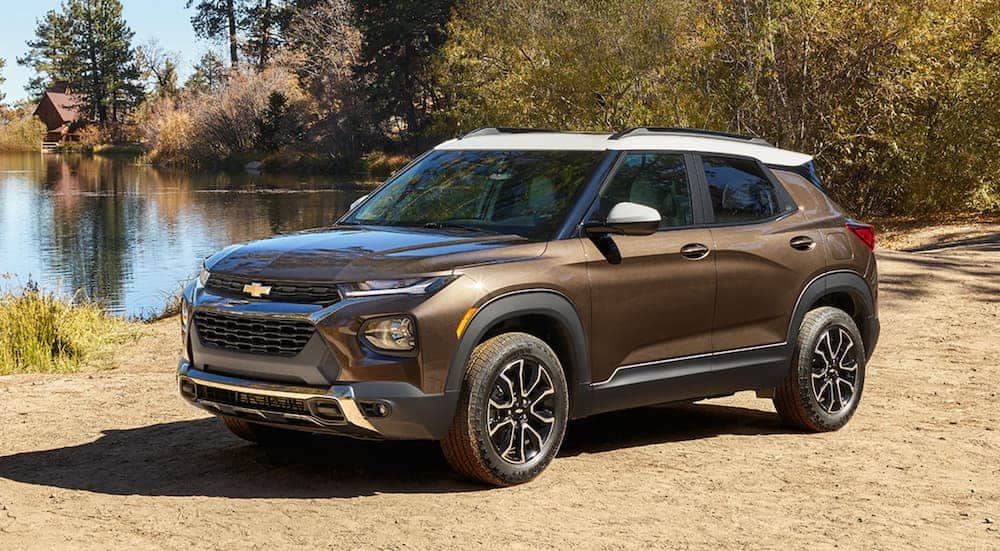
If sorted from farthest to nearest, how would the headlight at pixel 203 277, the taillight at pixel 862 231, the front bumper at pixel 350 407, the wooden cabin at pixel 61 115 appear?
the wooden cabin at pixel 61 115, the taillight at pixel 862 231, the headlight at pixel 203 277, the front bumper at pixel 350 407

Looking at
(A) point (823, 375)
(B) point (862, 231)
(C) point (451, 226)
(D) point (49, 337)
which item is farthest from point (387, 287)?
(D) point (49, 337)

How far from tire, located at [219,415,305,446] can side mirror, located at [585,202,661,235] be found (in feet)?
7.48

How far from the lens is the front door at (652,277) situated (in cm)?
711

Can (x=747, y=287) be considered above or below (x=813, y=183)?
below

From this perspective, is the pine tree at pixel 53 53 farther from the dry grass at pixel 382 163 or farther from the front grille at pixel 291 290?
the front grille at pixel 291 290

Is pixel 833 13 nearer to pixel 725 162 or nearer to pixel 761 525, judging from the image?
pixel 725 162

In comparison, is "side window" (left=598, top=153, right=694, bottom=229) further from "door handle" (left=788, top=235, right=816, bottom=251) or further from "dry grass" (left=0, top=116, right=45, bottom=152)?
"dry grass" (left=0, top=116, right=45, bottom=152)

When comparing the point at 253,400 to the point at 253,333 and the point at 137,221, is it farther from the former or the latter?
the point at 137,221

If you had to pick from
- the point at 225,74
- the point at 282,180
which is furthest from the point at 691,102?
the point at 225,74

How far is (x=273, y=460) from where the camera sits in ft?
25.0

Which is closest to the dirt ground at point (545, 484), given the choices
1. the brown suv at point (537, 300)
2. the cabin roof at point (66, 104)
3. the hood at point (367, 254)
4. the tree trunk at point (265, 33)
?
the brown suv at point (537, 300)

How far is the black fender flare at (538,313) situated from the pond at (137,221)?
1269 centimetres

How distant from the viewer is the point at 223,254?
23.1ft

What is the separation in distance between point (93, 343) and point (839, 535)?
10447 millimetres
